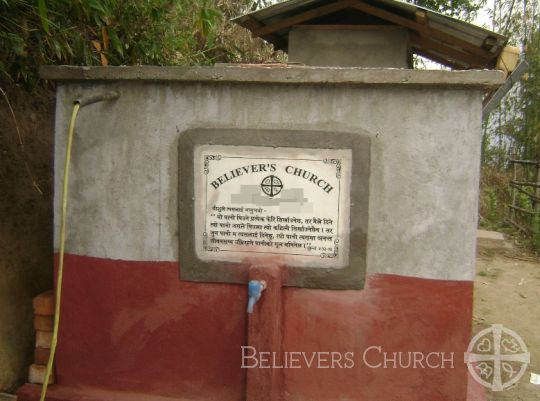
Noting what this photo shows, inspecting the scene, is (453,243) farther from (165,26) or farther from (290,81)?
(165,26)

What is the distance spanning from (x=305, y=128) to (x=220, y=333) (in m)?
1.24

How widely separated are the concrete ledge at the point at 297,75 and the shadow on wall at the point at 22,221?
2.62 ft

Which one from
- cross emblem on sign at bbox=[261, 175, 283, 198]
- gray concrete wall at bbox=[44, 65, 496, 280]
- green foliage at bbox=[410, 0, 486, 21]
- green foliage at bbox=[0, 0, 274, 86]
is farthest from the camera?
green foliage at bbox=[410, 0, 486, 21]

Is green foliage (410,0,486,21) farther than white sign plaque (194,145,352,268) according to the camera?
Yes

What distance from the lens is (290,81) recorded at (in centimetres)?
263

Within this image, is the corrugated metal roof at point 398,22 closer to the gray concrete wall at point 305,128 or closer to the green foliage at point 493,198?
the gray concrete wall at point 305,128

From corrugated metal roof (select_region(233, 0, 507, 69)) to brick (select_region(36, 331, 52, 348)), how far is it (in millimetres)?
3026

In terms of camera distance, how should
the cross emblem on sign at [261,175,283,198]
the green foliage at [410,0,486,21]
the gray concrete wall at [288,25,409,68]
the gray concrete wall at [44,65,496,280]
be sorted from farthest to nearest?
the green foliage at [410,0,486,21]
the gray concrete wall at [288,25,409,68]
the cross emblem on sign at [261,175,283,198]
the gray concrete wall at [44,65,496,280]

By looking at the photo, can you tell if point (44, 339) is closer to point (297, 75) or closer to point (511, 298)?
point (297, 75)

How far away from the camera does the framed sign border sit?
267 cm

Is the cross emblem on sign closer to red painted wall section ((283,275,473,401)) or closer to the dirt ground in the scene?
red painted wall section ((283,275,473,401))

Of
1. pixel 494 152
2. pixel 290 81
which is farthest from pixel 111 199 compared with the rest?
pixel 494 152

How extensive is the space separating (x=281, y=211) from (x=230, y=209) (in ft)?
0.93

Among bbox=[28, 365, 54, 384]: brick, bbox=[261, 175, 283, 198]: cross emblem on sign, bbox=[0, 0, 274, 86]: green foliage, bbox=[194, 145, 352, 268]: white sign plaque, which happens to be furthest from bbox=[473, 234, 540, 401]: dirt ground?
bbox=[0, 0, 274, 86]: green foliage
